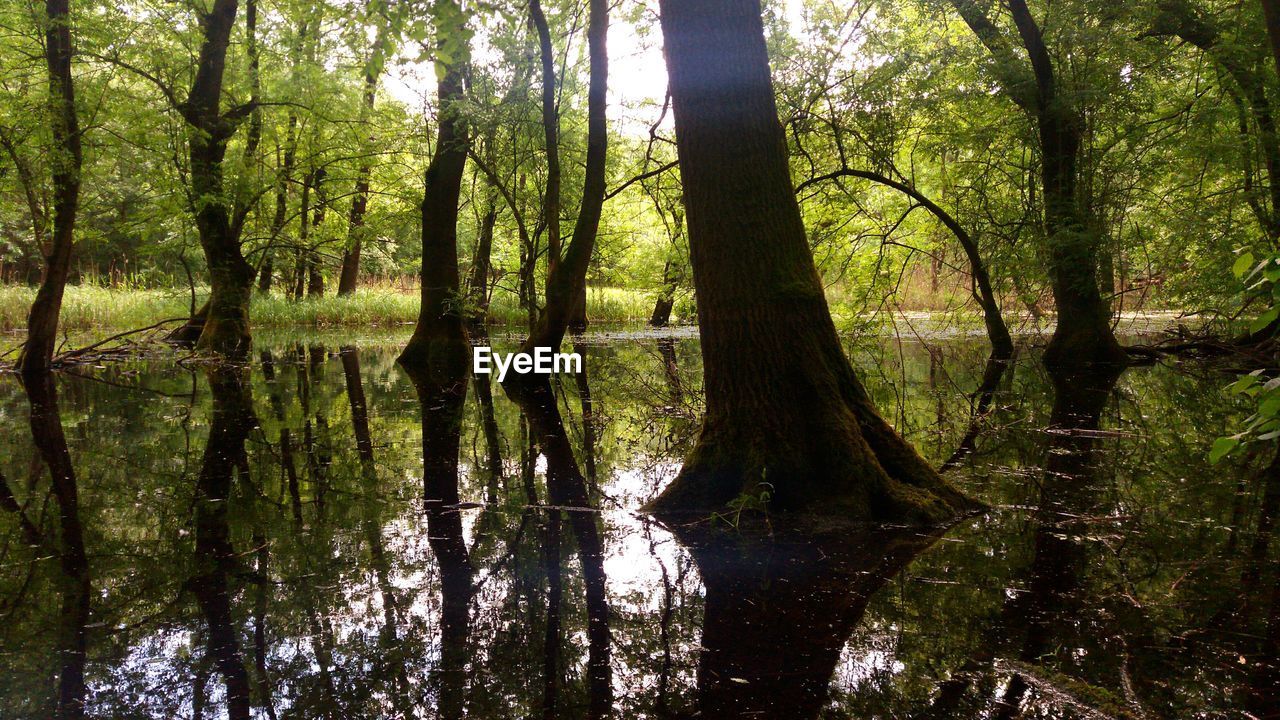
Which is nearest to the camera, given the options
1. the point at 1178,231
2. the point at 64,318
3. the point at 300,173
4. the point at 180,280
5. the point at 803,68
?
the point at 803,68

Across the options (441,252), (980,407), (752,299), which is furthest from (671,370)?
(752,299)

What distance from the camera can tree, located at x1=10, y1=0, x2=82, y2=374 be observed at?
10.3 metres

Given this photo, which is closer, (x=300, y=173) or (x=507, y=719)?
(x=507, y=719)

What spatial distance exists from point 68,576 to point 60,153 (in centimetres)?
942

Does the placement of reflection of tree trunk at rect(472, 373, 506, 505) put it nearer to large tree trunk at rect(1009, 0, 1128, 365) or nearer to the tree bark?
the tree bark

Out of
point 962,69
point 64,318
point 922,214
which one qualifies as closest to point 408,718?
point 962,69

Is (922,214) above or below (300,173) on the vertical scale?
below

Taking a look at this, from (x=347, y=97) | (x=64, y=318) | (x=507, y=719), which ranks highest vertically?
(x=347, y=97)

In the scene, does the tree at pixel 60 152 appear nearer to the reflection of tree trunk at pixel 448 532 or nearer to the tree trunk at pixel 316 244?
the reflection of tree trunk at pixel 448 532

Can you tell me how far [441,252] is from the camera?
518 inches

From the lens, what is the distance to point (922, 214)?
13500 mm

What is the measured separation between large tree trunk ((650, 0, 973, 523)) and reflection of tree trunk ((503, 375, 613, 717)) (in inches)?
21.1

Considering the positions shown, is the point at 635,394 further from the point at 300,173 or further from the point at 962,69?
the point at 300,173

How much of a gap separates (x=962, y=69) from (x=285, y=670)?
38.9 feet
